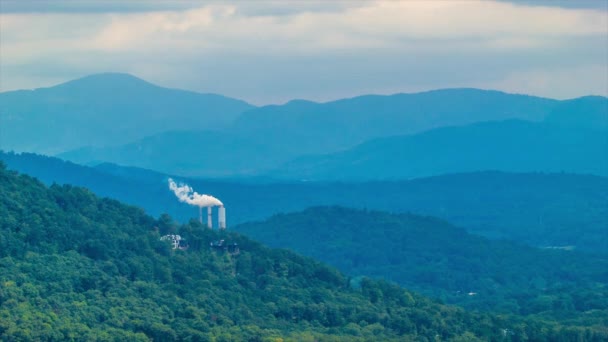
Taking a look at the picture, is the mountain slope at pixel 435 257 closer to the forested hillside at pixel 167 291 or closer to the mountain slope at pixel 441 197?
the mountain slope at pixel 441 197

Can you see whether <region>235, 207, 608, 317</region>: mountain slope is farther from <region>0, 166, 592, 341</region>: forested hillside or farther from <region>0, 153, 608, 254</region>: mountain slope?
<region>0, 166, 592, 341</region>: forested hillside

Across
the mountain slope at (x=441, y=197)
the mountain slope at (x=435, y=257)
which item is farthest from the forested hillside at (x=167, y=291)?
the mountain slope at (x=441, y=197)

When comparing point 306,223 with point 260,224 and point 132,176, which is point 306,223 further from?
point 132,176

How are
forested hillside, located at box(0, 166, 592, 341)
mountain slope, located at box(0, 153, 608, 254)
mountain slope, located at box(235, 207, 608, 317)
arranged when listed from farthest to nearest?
mountain slope, located at box(0, 153, 608, 254) < mountain slope, located at box(235, 207, 608, 317) < forested hillside, located at box(0, 166, 592, 341)

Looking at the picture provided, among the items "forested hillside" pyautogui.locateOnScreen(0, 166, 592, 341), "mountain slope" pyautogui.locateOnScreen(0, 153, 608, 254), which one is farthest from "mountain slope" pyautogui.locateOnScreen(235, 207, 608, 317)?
"forested hillside" pyautogui.locateOnScreen(0, 166, 592, 341)

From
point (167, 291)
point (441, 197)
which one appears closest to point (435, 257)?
point (167, 291)

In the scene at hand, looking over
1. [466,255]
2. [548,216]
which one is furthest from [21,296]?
[548,216]

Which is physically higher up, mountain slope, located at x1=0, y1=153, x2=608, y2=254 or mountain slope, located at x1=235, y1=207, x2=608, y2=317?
mountain slope, located at x1=0, y1=153, x2=608, y2=254
